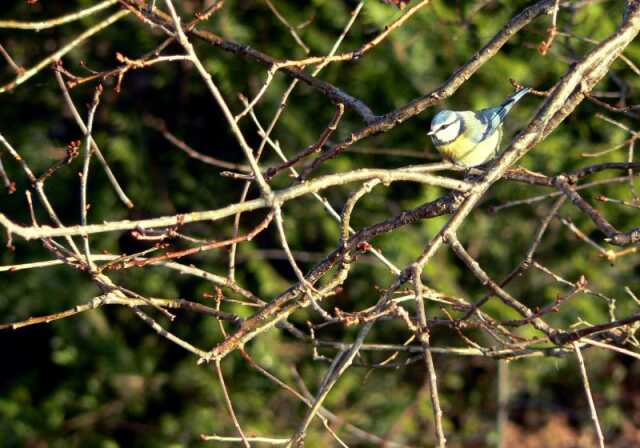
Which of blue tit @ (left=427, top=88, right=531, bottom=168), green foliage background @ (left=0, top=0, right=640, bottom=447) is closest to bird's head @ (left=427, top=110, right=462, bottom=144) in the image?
blue tit @ (left=427, top=88, right=531, bottom=168)

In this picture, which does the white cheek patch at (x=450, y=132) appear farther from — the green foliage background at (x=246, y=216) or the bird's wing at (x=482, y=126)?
the green foliage background at (x=246, y=216)

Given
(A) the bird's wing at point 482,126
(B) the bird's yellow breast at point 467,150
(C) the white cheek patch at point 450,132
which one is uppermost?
(A) the bird's wing at point 482,126

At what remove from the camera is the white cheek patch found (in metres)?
2.80

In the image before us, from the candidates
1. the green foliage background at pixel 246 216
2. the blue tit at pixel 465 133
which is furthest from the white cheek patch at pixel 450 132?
the green foliage background at pixel 246 216

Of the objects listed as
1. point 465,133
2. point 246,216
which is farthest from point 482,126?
point 246,216

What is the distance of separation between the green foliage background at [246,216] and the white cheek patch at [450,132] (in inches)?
33.0

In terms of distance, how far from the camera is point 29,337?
14.8ft

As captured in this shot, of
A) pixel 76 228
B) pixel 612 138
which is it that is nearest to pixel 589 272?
pixel 612 138

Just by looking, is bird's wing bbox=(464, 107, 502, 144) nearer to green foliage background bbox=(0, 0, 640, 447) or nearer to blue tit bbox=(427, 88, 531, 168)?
blue tit bbox=(427, 88, 531, 168)

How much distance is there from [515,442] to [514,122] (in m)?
2.34

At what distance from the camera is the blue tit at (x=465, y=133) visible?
2797 millimetres

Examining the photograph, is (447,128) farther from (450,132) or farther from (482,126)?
(482,126)

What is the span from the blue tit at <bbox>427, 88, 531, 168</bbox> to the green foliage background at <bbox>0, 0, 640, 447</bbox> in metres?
0.81

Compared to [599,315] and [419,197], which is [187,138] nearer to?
[419,197]
